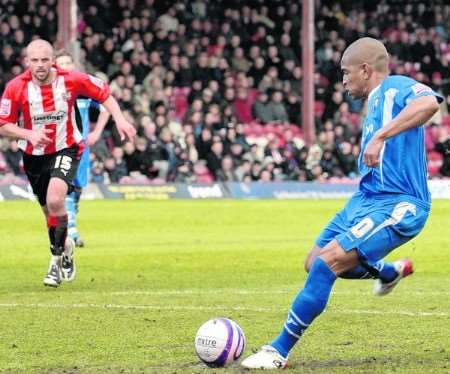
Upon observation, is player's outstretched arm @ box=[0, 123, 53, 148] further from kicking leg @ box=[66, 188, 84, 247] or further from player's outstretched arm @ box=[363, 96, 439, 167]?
player's outstretched arm @ box=[363, 96, 439, 167]

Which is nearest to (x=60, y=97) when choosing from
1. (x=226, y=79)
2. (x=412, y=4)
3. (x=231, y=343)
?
(x=231, y=343)

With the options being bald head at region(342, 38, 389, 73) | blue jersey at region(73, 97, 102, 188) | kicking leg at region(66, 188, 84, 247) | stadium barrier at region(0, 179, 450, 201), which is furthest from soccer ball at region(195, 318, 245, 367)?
stadium barrier at region(0, 179, 450, 201)

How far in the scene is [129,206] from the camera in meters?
24.2

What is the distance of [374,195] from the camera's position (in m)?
7.48

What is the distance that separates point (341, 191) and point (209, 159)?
3.05m

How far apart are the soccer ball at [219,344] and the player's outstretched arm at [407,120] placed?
4.20 ft

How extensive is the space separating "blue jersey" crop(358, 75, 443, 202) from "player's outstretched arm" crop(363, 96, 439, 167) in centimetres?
22

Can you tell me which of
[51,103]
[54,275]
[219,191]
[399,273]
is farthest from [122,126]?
[219,191]

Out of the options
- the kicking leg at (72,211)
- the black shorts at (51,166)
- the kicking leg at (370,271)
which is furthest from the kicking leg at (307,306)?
the kicking leg at (72,211)

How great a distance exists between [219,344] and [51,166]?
4.94m

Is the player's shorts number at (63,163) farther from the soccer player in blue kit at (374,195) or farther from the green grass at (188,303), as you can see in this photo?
the soccer player in blue kit at (374,195)

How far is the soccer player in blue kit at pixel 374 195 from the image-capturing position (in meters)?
7.11

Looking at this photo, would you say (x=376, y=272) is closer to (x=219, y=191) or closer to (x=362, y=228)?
(x=362, y=228)

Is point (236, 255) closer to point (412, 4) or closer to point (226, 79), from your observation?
point (226, 79)
